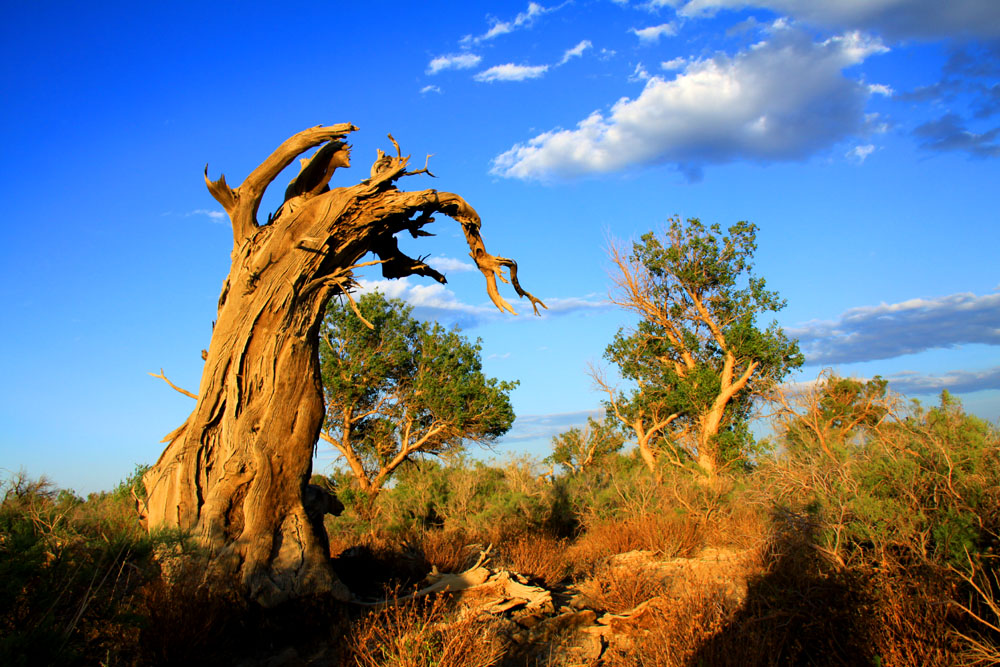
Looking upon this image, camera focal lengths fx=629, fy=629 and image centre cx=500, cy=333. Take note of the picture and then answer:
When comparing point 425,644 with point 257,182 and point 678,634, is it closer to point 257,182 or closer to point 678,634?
point 678,634

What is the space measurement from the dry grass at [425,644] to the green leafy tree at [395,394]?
51.6 ft

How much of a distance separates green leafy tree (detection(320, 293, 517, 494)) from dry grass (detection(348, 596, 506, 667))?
1572cm

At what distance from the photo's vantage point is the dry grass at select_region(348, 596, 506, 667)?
4.53m

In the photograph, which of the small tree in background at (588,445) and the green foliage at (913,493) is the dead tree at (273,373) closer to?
the green foliage at (913,493)

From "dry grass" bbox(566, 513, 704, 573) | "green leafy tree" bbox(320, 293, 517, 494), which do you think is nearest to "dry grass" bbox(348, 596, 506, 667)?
"dry grass" bbox(566, 513, 704, 573)

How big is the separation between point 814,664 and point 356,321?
1872 cm

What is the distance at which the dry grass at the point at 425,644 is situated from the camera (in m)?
4.53

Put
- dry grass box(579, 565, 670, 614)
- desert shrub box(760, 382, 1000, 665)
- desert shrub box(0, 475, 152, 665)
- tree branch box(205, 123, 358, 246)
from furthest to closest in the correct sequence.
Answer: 1. tree branch box(205, 123, 358, 246)
2. dry grass box(579, 565, 670, 614)
3. desert shrub box(760, 382, 1000, 665)
4. desert shrub box(0, 475, 152, 665)

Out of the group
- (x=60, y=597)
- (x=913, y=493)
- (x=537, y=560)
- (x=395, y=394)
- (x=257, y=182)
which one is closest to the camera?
(x=60, y=597)

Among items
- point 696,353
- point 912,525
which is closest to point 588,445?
point 696,353

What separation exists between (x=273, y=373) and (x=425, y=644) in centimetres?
355

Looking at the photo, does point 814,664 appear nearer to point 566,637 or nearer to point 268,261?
point 566,637

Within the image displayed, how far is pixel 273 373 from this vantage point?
271 inches

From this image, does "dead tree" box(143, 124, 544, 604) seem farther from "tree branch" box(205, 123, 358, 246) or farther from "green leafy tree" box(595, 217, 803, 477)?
"green leafy tree" box(595, 217, 803, 477)
